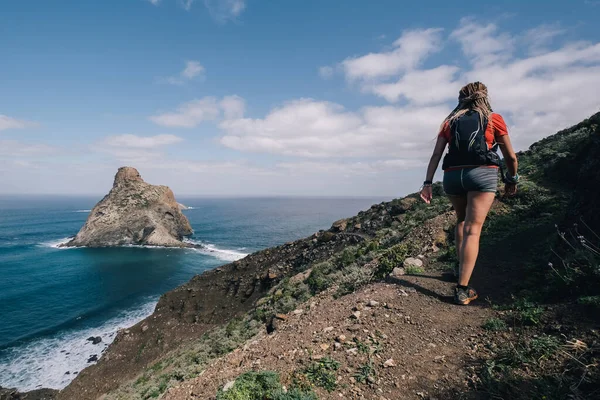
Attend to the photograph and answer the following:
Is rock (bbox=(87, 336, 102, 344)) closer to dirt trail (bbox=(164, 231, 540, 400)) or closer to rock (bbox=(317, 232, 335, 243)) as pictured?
rock (bbox=(317, 232, 335, 243))

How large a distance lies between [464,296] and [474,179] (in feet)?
7.12

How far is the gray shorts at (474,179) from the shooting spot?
4457 millimetres

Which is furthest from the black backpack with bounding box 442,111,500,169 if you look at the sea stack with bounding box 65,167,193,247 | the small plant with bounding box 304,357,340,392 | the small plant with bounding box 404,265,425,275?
the sea stack with bounding box 65,167,193,247

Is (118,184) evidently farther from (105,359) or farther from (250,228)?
(105,359)

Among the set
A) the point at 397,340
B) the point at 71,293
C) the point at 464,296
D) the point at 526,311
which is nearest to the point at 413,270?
the point at 464,296

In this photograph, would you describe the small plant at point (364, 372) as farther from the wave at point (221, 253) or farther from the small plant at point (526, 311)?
the wave at point (221, 253)

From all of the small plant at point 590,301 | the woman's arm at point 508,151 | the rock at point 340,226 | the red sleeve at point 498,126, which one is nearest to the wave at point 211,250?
the rock at point 340,226

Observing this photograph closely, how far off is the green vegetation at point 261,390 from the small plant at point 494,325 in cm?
279

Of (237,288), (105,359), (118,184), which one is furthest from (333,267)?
(118,184)

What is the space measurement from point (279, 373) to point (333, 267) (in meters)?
10.7

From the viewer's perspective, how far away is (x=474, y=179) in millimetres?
4500

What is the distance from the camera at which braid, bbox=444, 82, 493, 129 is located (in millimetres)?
4484

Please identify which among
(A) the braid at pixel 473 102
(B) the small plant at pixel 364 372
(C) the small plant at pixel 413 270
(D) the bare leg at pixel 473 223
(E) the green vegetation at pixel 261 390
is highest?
(A) the braid at pixel 473 102

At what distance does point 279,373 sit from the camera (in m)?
4.21
